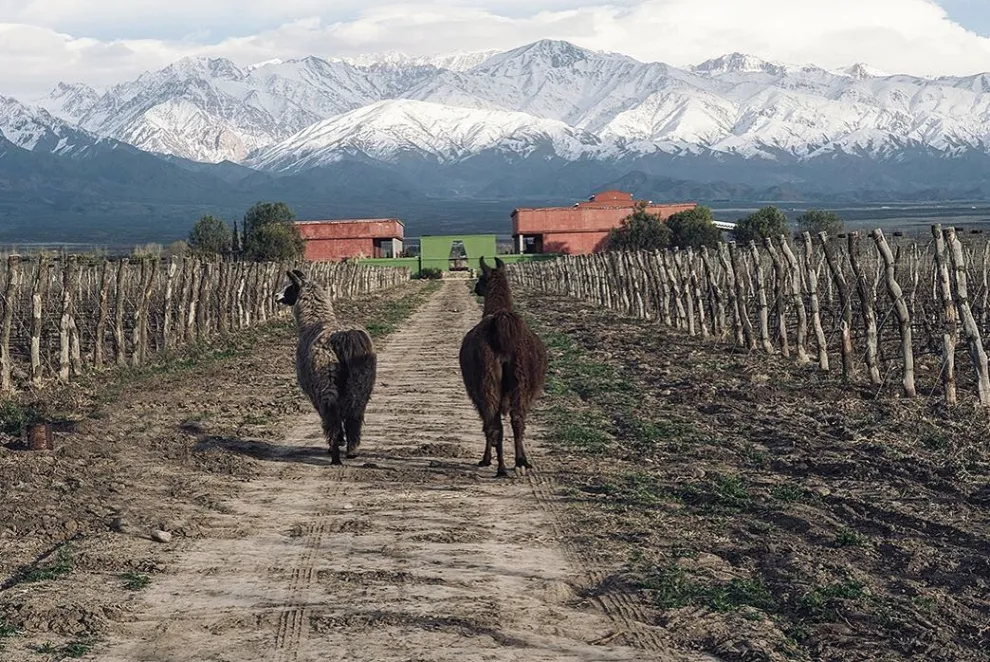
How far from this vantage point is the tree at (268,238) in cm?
8912

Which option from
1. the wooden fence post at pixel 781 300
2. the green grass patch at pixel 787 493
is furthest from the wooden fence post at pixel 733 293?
the green grass patch at pixel 787 493

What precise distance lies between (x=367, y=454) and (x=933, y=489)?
17.0ft

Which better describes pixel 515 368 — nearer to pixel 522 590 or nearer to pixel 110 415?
pixel 522 590

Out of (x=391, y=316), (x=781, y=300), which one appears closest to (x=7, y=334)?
(x=781, y=300)

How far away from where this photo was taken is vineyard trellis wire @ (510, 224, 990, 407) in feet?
51.5

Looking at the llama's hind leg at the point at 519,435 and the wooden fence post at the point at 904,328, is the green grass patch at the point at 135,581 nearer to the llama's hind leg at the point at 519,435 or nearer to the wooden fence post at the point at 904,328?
the llama's hind leg at the point at 519,435

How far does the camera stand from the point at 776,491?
1027cm

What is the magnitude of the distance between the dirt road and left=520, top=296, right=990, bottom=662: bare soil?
0.36m

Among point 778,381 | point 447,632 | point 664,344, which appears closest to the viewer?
point 447,632

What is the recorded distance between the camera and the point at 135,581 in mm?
7852

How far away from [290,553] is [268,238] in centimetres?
8365

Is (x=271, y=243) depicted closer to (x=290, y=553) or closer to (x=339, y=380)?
(x=339, y=380)

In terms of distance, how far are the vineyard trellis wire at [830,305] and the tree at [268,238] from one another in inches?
1922

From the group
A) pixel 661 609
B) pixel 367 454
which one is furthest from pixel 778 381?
pixel 661 609
